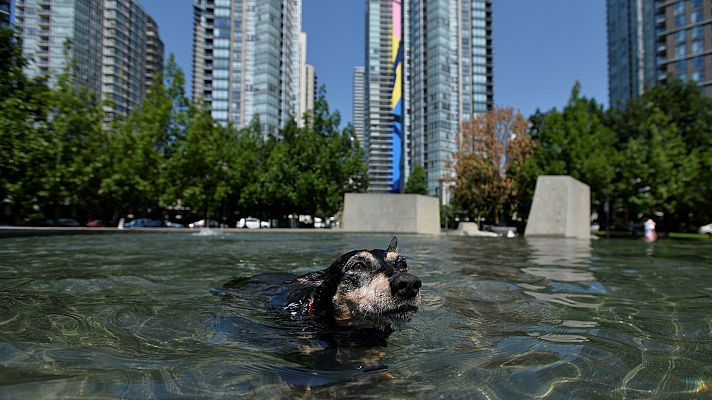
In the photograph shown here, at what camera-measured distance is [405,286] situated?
10.5 feet

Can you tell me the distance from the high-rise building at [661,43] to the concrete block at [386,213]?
192ft

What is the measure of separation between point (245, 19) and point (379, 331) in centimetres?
12119

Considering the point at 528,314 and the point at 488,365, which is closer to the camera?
the point at 488,365

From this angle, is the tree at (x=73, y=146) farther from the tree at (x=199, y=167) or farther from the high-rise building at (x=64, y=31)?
the high-rise building at (x=64, y=31)

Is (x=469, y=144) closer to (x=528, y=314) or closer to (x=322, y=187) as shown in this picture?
(x=322, y=187)

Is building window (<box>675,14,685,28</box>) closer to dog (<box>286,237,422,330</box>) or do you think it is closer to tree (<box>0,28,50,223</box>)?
tree (<box>0,28,50,223</box>)

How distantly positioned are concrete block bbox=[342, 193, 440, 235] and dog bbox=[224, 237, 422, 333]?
23823 millimetres

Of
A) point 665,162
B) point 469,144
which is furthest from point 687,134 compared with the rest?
point 469,144

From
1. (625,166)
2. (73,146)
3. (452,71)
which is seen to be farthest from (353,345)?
(452,71)

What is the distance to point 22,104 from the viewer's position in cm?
1853

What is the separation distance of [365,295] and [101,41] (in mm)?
143682

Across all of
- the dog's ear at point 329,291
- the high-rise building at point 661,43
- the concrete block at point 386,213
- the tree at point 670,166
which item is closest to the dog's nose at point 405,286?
the dog's ear at point 329,291

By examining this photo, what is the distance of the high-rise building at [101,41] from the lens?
102062mm

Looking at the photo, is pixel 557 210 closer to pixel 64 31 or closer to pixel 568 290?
pixel 568 290
